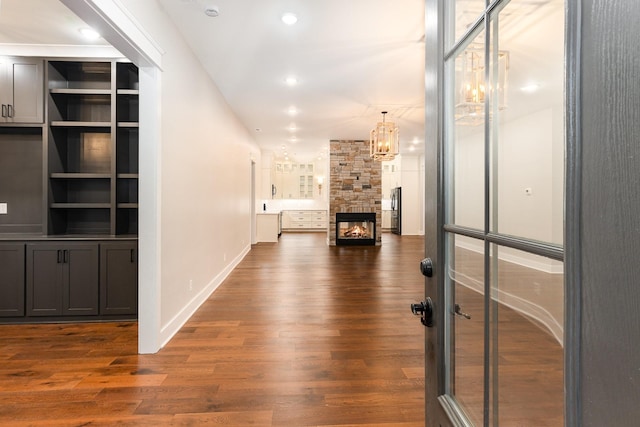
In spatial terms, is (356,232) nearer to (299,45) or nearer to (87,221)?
(299,45)

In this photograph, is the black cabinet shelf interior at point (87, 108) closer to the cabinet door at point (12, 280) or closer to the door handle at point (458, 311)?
the cabinet door at point (12, 280)

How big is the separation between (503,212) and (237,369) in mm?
2239

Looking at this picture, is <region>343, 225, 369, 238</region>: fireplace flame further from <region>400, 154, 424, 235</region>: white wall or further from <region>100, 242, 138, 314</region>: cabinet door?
<region>100, 242, 138, 314</region>: cabinet door

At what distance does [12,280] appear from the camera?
3191mm

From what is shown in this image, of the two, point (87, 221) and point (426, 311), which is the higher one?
point (87, 221)

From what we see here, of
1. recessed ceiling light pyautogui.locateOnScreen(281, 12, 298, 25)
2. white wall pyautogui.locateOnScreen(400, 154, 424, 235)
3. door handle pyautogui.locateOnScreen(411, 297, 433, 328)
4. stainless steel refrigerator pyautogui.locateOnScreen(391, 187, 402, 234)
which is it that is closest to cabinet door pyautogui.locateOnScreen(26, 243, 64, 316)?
recessed ceiling light pyautogui.locateOnScreen(281, 12, 298, 25)

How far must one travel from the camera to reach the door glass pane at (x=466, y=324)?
0.80 m

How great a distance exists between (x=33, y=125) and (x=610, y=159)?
4467 mm

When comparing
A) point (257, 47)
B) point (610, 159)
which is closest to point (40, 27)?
point (257, 47)

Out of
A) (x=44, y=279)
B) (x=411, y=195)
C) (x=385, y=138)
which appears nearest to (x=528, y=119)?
(x=44, y=279)

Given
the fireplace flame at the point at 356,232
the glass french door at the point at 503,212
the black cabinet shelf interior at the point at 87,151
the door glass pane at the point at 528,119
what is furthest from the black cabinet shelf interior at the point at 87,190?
the fireplace flame at the point at 356,232

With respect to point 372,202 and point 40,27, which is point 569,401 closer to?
point 40,27

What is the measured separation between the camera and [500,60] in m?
0.73

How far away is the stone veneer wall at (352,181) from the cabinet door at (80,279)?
6.10 metres
